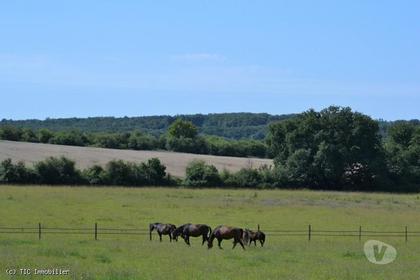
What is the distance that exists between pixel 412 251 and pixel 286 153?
201ft

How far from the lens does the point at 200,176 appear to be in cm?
7875

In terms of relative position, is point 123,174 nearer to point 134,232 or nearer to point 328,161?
point 328,161

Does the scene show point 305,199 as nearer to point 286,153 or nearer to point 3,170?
point 286,153

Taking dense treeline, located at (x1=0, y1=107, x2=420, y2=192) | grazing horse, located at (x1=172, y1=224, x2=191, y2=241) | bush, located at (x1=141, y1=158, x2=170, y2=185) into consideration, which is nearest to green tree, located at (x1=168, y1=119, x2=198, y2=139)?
dense treeline, located at (x1=0, y1=107, x2=420, y2=192)

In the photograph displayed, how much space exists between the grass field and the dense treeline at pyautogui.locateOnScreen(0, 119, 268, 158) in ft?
201

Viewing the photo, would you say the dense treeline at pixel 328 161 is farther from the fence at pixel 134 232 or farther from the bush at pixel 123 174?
the fence at pixel 134 232

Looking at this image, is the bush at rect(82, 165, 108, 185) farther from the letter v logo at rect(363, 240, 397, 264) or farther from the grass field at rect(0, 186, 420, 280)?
the letter v logo at rect(363, 240, 397, 264)

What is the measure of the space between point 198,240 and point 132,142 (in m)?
99.3

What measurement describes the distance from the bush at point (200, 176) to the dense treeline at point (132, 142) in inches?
1987

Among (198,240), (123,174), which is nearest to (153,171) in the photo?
(123,174)

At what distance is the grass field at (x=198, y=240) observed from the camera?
719 inches

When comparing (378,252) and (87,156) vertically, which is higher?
(87,156)

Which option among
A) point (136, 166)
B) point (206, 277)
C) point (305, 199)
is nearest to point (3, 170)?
point (136, 166)

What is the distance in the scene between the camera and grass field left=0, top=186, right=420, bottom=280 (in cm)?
1825
